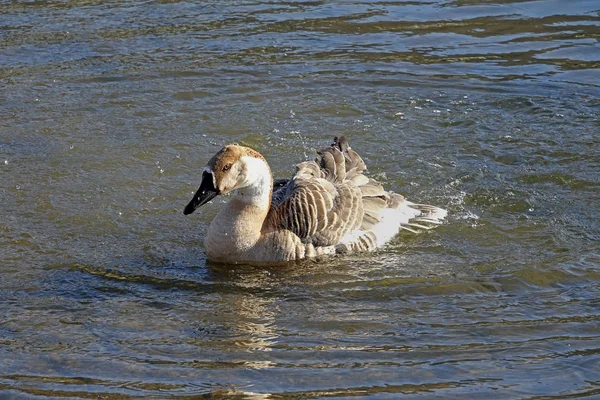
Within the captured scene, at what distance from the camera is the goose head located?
8852 mm

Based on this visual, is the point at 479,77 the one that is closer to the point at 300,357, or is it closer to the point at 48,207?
the point at 48,207

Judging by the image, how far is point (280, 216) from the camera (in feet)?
30.9

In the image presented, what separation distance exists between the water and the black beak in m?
0.65

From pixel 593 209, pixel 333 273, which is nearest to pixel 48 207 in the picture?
pixel 333 273

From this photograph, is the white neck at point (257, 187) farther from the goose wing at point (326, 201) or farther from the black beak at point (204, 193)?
the black beak at point (204, 193)

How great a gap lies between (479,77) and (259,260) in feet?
19.1

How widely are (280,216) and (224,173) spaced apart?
0.82 m

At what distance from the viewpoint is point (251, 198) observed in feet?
30.5

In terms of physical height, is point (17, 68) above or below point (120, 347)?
above

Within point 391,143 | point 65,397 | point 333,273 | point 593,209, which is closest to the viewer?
point 65,397

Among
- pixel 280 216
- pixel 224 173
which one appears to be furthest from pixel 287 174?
pixel 224 173

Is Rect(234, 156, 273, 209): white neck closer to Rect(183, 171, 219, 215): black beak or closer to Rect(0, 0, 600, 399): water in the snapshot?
Rect(183, 171, 219, 215): black beak

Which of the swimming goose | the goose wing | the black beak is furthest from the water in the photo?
the black beak

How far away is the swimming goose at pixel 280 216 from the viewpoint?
8.97 meters
